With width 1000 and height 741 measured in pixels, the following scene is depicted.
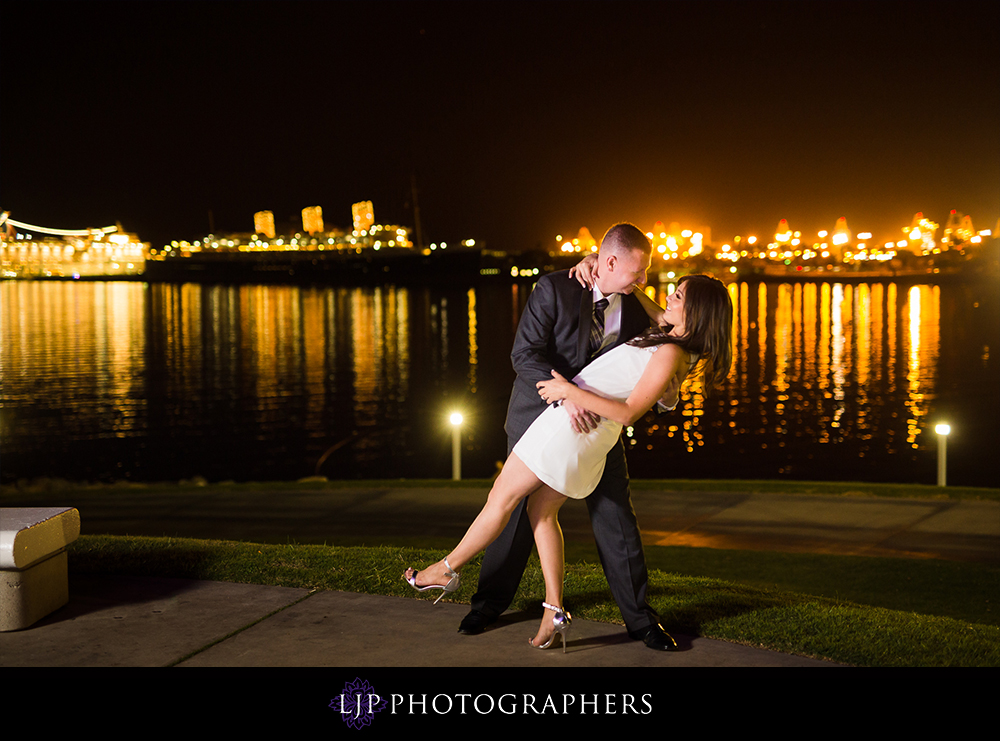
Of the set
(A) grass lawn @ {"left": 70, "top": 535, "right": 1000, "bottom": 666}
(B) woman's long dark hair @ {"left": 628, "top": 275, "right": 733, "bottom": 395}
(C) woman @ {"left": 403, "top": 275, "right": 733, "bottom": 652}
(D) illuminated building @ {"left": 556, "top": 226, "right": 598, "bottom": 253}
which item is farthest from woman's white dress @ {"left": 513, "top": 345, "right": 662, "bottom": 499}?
(D) illuminated building @ {"left": 556, "top": 226, "right": 598, "bottom": 253}

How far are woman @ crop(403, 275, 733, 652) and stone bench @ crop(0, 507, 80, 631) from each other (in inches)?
78.9

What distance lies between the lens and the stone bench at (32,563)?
4.33 m

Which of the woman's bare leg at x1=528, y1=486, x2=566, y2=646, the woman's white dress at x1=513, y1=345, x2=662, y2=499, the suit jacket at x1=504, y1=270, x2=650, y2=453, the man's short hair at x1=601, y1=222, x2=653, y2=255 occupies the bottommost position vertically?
the woman's bare leg at x1=528, y1=486, x2=566, y2=646

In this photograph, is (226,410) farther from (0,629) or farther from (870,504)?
(0,629)

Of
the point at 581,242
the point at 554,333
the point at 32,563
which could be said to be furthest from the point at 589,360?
the point at 581,242

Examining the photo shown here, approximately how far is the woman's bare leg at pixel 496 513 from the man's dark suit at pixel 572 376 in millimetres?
153

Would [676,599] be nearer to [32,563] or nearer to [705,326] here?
[705,326]

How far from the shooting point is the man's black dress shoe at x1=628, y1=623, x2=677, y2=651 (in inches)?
169

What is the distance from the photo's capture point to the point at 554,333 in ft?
14.7

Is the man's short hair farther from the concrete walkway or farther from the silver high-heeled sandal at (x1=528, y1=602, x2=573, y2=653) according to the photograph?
the concrete walkway

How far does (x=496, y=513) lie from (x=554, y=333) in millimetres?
894
